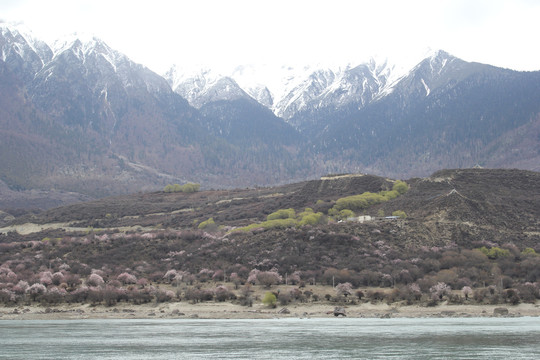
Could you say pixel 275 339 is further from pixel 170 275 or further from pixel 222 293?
pixel 170 275

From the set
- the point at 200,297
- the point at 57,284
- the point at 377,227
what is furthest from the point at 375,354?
the point at 377,227

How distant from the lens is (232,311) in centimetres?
8019

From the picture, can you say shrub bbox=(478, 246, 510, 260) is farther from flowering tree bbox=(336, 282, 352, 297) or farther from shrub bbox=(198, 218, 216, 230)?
shrub bbox=(198, 218, 216, 230)

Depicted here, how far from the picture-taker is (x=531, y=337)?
181 feet

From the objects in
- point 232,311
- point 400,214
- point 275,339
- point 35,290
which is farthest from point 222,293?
point 400,214

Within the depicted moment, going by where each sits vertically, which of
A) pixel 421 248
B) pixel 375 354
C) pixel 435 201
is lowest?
pixel 375 354

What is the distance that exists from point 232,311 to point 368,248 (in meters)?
34.1

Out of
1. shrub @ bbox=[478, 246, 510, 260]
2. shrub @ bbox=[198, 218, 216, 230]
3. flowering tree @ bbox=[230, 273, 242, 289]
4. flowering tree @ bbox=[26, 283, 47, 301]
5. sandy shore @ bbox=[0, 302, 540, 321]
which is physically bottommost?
sandy shore @ bbox=[0, 302, 540, 321]

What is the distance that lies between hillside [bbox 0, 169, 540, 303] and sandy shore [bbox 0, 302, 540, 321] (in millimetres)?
4641

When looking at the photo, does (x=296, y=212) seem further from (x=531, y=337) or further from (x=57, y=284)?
(x=531, y=337)

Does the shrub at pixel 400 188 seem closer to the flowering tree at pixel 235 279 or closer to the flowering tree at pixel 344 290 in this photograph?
the flowering tree at pixel 235 279

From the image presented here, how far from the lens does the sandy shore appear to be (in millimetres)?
75562

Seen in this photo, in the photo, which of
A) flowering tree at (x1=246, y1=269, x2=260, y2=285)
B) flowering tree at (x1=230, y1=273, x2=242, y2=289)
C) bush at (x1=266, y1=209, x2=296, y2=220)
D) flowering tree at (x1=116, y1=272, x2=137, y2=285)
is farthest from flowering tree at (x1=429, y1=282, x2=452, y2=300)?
bush at (x1=266, y1=209, x2=296, y2=220)

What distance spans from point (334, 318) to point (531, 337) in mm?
23947
